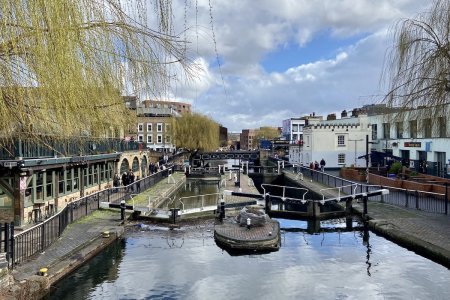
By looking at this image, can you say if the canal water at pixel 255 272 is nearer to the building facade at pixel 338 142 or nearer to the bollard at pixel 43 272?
the bollard at pixel 43 272

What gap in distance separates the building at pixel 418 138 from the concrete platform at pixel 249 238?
6.94 m

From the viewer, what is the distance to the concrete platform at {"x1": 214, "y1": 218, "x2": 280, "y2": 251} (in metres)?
17.1

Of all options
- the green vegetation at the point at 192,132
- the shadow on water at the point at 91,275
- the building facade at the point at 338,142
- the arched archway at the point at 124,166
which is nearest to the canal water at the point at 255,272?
the shadow on water at the point at 91,275

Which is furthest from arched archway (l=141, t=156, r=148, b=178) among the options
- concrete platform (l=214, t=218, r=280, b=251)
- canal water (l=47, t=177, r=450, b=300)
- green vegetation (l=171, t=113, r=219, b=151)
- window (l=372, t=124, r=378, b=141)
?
concrete platform (l=214, t=218, r=280, b=251)

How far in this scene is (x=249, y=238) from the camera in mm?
17422

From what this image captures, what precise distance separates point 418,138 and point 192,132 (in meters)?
38.7

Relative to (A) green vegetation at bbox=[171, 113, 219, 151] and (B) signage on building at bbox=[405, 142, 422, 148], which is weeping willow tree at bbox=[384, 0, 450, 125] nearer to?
(B) signage on building at bbox=[405, 142, 422, 148]

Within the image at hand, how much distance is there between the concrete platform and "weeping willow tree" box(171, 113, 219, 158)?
47.3 m

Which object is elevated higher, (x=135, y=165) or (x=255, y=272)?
(x=135, y=165)

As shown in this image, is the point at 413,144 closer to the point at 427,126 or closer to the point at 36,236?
the point at 427,126

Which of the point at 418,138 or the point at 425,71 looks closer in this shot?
the point at 425,71

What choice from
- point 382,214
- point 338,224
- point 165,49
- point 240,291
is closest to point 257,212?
point 338,224

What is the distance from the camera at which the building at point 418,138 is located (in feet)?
50.1

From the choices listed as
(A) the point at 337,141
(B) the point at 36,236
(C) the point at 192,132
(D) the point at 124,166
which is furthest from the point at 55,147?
(C) the point at 192,132
